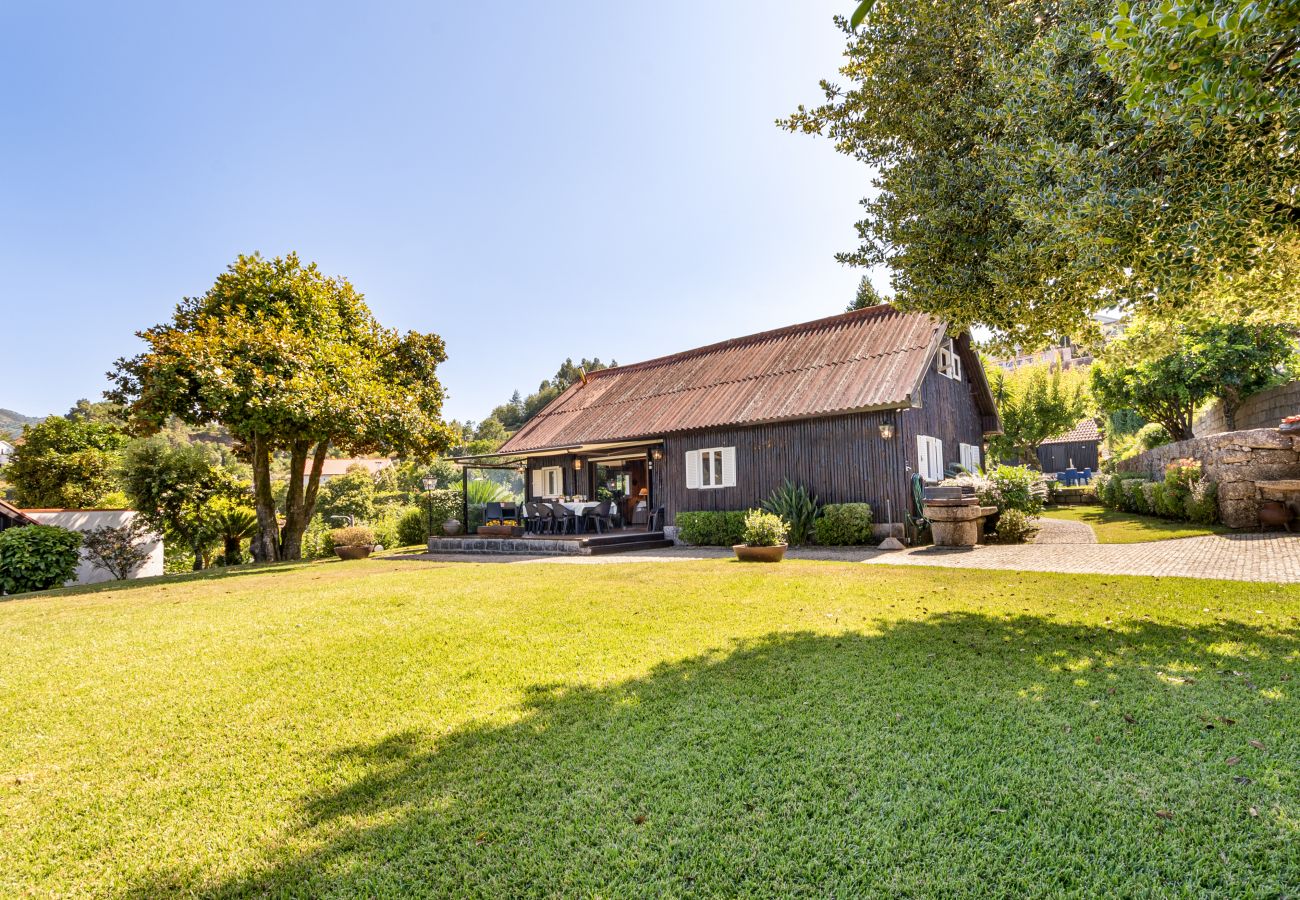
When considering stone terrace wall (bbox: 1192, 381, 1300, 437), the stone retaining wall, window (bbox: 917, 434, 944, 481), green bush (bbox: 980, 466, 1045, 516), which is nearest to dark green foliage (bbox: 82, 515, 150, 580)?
the stone retaining wall

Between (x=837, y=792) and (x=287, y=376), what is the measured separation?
14.1 meters

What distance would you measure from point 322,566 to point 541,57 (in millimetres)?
11836

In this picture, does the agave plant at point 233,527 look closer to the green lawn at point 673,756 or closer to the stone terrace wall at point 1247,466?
the green lawn at point 673,756

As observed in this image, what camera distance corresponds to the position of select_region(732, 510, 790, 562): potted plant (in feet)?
34.3

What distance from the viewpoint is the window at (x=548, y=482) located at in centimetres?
2028

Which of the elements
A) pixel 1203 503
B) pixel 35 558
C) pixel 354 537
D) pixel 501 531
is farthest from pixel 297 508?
pixel 1203 503

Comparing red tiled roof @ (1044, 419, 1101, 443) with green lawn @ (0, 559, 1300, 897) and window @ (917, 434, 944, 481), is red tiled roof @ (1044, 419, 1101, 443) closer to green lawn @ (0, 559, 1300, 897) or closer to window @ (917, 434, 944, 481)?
window @ (917, 434, 944, 481)

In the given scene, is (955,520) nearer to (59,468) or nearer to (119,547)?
(119,547)

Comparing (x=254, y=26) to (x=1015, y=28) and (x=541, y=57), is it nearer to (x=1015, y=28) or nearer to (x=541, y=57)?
(x=541, y=57)

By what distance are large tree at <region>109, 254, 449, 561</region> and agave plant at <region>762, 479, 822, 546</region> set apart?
921 centimetres

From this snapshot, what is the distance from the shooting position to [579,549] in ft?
46.2

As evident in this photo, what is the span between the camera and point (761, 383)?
16500 millimetres

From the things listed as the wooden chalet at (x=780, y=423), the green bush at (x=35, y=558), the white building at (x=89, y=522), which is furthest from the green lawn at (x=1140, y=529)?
the white building at (x=89, y=522)

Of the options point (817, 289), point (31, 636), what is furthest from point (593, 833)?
point (817, 289)
